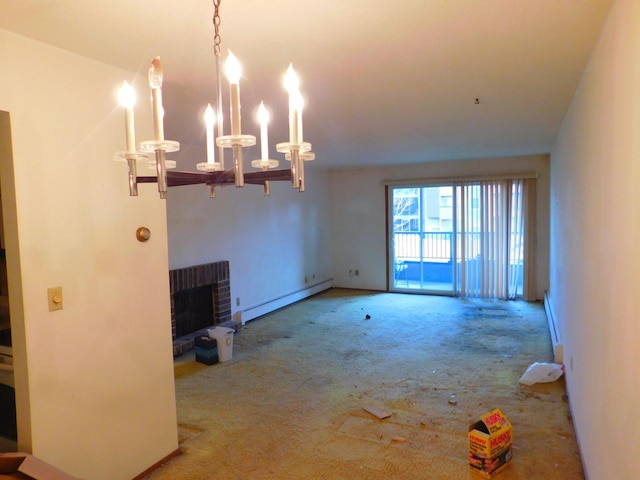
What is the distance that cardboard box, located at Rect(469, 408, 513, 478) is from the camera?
233 centimetres

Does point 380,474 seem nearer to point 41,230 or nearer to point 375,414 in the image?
point 375,414

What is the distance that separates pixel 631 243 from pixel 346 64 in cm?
153

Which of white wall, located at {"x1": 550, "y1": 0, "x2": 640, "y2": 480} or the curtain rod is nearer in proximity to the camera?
white wall, located at {"x1": 550, "y1": 0, "x2": 640, "y2": 480}

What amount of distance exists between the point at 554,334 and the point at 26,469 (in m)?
4.54

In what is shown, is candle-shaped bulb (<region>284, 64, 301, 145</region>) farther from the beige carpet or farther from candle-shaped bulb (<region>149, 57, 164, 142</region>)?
the beige carpet

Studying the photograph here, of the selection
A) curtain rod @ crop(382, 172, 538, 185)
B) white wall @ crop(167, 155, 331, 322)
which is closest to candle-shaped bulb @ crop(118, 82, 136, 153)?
white wall @ crop(167, 155, 331, 322)

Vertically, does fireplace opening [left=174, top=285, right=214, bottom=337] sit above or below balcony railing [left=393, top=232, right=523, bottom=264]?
below

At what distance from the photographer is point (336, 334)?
201 inches

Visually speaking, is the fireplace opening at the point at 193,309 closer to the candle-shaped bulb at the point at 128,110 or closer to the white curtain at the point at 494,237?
the candle-shaped bulb at the point at 128,110

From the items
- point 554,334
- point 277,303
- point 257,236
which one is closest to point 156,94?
point 554,334

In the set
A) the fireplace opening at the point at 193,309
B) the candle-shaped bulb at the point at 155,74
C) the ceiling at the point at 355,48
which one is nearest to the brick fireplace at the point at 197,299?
the fireplace opening at the point at 193,309

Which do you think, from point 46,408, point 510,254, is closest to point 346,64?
point 46,408

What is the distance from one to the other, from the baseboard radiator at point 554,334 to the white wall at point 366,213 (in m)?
2.15

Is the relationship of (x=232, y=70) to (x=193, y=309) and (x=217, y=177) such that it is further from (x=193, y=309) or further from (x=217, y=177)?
(x=193, y=309)
